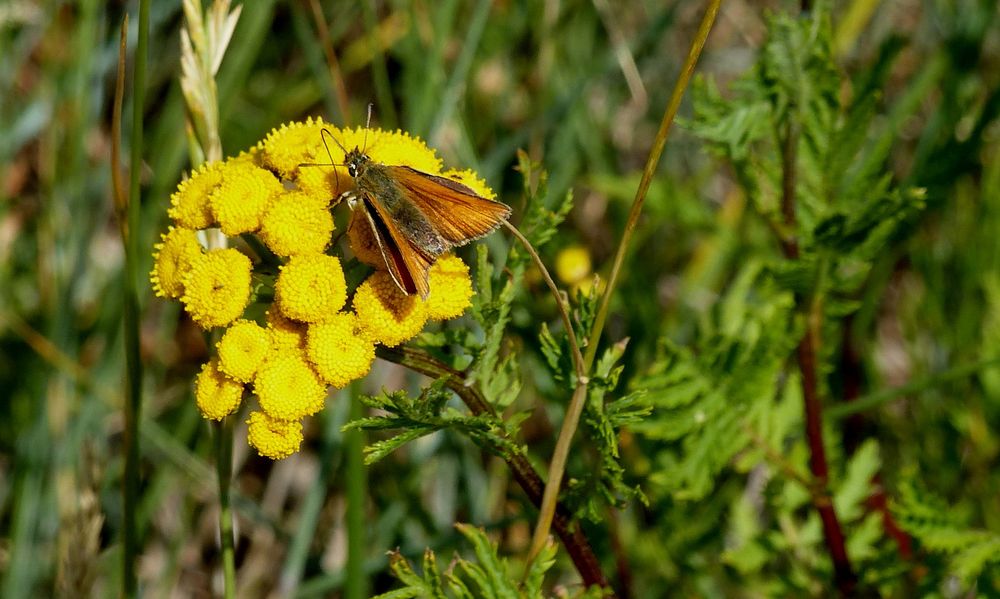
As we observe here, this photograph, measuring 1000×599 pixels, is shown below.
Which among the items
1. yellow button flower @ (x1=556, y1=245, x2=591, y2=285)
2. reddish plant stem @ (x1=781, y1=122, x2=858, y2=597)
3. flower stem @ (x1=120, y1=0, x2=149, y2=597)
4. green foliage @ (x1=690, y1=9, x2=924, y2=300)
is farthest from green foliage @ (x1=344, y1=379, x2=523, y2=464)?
yellow button flower @ (x1=556, y1=245, x2=591, y2=285)

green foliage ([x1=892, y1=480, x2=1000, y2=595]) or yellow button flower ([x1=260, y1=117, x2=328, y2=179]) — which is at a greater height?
yellow button flower ([x1=260, y1=117, x2=328, y2=179])

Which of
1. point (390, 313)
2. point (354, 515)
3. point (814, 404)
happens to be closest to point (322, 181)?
point (390, 313)

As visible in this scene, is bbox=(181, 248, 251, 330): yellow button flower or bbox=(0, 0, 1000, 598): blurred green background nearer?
bbox=(181, 248, 251, 330): yellow button flower

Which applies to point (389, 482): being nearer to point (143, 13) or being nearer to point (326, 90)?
point (326, 90)

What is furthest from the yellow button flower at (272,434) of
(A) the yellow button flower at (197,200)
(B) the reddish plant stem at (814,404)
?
(B) the reddish plant stem at (814,404)

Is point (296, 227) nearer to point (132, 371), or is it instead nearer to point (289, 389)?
point (289, 389)

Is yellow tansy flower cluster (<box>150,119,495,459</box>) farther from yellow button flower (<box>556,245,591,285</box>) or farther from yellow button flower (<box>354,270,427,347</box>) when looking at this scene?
yellow button flower (<box>556,245,591,285</box>)
